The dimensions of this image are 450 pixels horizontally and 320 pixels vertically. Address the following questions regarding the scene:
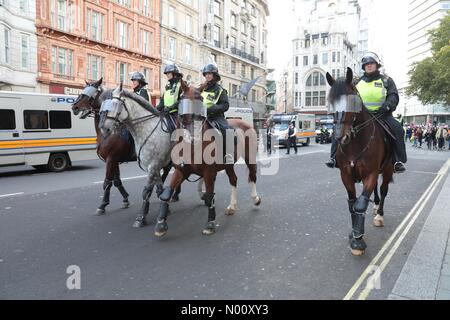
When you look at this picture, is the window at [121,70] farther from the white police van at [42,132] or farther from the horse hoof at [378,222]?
the horse hoof at [378,222]

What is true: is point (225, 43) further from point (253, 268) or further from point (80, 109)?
point (253, 268)

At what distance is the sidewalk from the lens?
3.44 meters

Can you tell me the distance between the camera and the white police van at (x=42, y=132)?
1254 centimetres

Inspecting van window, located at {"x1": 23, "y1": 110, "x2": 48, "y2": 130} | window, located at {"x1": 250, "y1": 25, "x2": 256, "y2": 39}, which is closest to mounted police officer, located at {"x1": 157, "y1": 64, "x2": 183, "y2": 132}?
van window, located at {"x1": 23, "y1": 110, "x2": 48, "y2": 130}

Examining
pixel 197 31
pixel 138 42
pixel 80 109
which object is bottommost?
pixel 80 109

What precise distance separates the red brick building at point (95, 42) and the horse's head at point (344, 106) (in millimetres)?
24252

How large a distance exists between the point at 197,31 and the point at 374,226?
3974 cm

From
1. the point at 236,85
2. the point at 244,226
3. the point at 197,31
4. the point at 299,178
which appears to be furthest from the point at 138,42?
the point at 244,226

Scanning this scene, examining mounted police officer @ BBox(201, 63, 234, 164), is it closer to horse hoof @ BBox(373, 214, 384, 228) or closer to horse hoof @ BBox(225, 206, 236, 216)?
horse hoof @ BBox(225, 206, 236, 216)

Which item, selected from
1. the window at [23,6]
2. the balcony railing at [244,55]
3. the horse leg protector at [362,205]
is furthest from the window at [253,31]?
the horse leg protector at [362,205]

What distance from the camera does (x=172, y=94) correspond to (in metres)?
6.25

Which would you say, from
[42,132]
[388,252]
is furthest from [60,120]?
[388,252]

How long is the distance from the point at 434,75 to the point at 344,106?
35319mm
